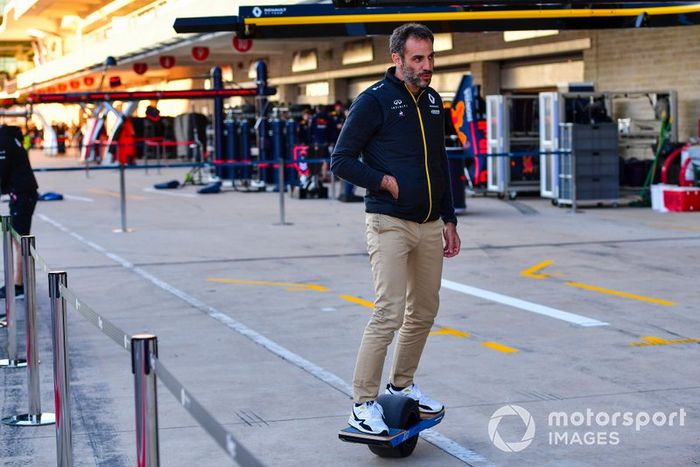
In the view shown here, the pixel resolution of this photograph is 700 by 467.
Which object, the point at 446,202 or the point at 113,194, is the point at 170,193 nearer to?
the point at 113,194

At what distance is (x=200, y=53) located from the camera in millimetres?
43625

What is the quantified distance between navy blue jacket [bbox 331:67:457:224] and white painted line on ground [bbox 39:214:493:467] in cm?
115

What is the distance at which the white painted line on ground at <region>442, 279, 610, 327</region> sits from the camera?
9.59 m

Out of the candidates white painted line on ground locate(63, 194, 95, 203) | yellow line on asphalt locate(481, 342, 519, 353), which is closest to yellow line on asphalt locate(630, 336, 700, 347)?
yellow line on asphalt locate(481, 342, 519, 353)

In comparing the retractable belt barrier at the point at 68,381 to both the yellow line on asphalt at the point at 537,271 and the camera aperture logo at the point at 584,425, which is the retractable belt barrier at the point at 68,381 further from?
the yellow line on asphalt at the point at 537,271

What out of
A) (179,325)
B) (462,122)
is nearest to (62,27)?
(462,122)

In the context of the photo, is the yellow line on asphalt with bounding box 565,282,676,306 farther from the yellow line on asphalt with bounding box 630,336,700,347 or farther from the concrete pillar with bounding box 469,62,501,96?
the concrete pillar with bounding box 469,62,501,96

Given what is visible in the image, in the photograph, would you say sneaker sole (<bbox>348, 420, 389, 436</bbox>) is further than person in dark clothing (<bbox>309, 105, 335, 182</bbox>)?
No

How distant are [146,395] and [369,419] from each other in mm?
2091

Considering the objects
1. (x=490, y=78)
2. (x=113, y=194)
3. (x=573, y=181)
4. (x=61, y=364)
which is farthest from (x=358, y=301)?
(x=490, y=78)

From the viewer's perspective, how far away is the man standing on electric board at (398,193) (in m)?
5.71

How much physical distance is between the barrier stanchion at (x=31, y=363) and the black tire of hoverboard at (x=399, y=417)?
6.73ft

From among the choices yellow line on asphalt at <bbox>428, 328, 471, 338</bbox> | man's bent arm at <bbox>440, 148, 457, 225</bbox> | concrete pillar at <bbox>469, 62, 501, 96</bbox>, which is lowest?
yellow line on asphalt at <bbox>428, 328, 471, 338</bbox>

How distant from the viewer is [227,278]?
12680 millimetres
